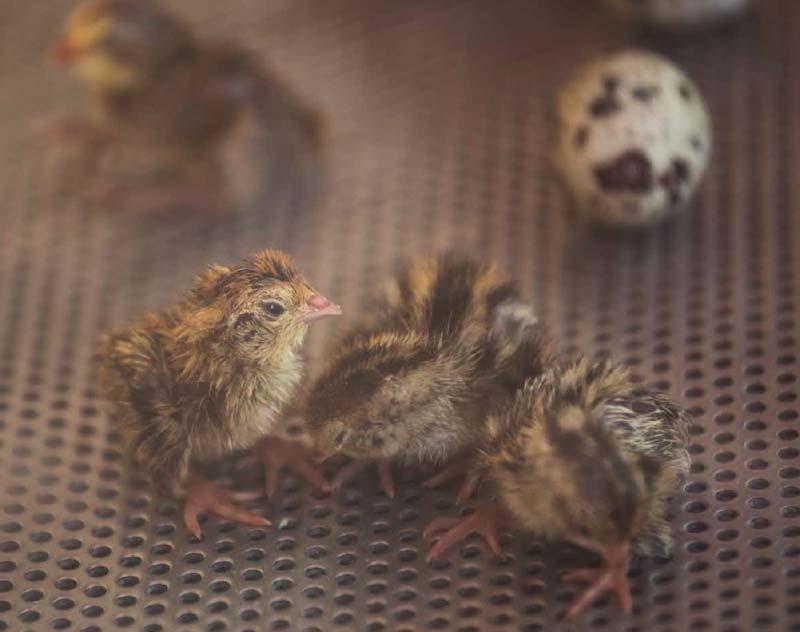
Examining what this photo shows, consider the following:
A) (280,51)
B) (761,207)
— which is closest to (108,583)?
(761,207)

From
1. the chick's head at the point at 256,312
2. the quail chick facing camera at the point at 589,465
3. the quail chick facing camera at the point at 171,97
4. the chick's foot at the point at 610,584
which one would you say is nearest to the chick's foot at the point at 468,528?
the quail chick facing camera at the point at 589,465

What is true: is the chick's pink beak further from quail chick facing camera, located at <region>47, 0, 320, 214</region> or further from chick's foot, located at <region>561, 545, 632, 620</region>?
quail chick facing camera, located at <region>47, 0, 320, 214</region>

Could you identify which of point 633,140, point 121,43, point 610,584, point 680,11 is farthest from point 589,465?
point 121,43

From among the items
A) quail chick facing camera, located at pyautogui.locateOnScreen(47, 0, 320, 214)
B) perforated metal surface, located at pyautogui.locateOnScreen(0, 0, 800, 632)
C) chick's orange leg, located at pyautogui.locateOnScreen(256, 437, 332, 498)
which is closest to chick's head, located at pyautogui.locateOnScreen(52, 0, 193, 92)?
quail chick facing camera, located at pyautogui.locateOnScreen(47, 0, 320, 214)

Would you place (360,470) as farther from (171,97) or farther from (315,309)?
(171,97)

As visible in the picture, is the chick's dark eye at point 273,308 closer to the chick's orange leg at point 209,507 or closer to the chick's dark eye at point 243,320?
the chick's dark eye at point 243,320

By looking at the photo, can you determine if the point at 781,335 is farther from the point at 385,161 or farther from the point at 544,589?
the point at 385,161
